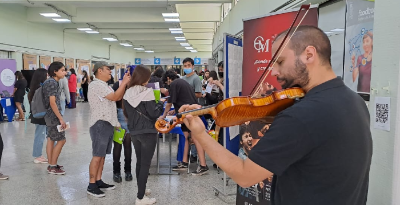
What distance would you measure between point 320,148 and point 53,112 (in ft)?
13.2

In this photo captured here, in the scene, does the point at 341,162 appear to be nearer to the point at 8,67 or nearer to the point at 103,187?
the point at 103,187

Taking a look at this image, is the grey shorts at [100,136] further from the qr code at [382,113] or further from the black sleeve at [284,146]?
the black sleeve at [284,146]

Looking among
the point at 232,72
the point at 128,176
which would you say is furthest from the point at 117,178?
the point at 232,72

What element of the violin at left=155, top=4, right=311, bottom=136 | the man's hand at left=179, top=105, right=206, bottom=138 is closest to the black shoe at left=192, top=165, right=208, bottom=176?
the violin at left=155, top=4, right=311, bottom=136

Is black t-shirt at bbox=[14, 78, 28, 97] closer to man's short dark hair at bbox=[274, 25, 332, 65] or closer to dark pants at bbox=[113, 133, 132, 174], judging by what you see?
dark pants at bbox=[113, 133, 132, 174]

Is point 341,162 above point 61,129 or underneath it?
above

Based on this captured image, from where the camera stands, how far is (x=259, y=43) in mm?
2910

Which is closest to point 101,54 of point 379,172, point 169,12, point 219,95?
point 169,12

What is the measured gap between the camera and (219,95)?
492 centimetres

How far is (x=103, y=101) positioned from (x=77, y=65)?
47.6 ft

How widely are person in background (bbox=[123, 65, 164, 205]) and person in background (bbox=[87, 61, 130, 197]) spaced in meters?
0.17

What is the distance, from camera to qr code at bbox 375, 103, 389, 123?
5.70 ft

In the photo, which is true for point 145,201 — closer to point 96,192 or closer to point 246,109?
point 96,192

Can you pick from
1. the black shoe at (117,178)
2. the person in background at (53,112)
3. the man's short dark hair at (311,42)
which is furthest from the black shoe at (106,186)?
the man's short dark hair at (311,42)
